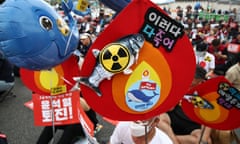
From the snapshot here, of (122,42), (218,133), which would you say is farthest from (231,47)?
(122,42)

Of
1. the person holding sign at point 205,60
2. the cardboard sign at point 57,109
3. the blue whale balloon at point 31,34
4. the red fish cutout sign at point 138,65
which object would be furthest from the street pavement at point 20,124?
the red fish cutout sign at point 138,65

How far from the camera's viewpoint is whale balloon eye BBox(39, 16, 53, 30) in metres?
1.51

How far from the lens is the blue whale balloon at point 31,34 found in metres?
1.39

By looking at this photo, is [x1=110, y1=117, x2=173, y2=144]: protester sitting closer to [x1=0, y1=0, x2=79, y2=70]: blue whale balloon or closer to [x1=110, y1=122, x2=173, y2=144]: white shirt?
[x1=110, y1=122, x2=173, y2=144]: white shirt

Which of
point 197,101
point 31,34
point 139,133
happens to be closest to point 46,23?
point 31,34

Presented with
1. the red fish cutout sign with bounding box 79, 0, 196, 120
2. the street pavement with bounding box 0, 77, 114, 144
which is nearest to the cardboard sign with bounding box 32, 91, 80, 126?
the red fish cutout sign with bounding box 79, 0, 196, 120

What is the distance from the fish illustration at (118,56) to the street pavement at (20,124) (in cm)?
229

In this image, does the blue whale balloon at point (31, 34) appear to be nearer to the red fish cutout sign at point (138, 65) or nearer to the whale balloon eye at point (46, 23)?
the whale balloon eye at point (46, 23)

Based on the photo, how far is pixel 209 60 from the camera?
14.4 feet

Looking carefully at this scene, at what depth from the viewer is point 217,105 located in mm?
1685

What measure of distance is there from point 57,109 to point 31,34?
0.74m

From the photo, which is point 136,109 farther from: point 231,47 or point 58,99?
point 231,47

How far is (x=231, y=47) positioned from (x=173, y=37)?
16.6 feet

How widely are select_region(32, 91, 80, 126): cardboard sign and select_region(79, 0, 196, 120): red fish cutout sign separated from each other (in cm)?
71
